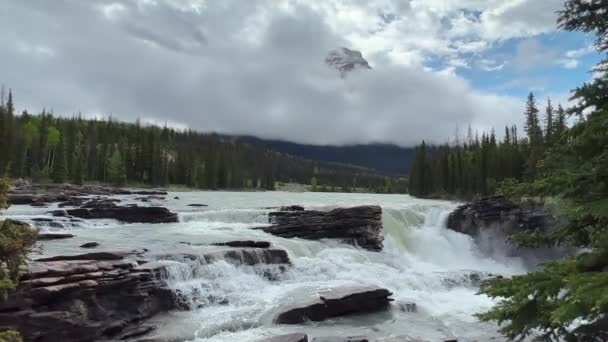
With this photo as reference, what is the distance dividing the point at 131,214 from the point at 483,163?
7108cm

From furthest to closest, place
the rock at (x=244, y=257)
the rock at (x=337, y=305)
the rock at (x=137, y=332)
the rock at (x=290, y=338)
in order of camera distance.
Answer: the rock at (x=244, y=257) < the rock at (x=337, y=305) < the rock at (x=137, y=332) < the rock at (x=290, y=338)

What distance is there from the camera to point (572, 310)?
171 inches

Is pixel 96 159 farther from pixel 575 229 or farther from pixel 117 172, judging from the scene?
pixel 575 229

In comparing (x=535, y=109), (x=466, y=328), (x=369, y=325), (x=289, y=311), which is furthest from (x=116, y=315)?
(x=535, y=109)

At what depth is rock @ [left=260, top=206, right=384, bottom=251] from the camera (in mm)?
33344

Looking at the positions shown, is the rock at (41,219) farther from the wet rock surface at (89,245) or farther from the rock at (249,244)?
the rock at (249,244)

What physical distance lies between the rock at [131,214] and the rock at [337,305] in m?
23.2

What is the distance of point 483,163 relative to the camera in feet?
291

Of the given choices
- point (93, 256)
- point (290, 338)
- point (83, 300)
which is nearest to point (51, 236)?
point (93, 256)

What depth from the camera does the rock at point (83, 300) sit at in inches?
548

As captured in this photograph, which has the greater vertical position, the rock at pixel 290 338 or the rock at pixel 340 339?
the rock at pixel 290 338

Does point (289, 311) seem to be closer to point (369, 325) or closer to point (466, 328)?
point (369, 325)

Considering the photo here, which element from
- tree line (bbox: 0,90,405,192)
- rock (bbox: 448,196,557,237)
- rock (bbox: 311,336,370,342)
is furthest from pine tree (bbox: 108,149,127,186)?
rock (bbox: 311,336,370,342)

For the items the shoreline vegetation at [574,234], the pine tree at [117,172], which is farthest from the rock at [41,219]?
the pine tree at [117,172]
